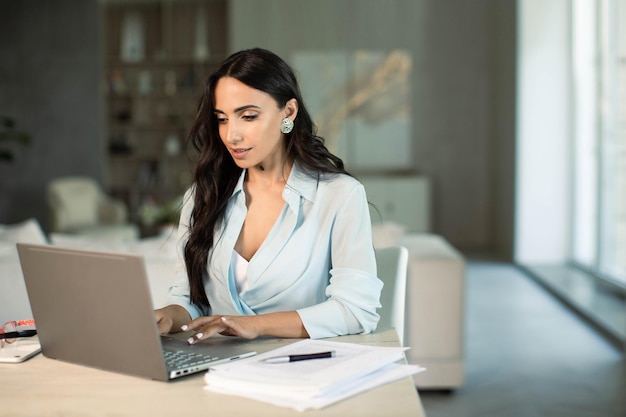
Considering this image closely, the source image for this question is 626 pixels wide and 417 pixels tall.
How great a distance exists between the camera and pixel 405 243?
4.03m

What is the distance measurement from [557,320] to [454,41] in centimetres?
481

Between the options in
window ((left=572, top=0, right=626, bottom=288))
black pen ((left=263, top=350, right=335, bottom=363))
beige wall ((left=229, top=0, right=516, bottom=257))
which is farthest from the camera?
beige wall ((left=229, top=0, right=516, bottom=257))

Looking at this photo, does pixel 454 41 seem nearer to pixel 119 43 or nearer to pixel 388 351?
pixel 119 43

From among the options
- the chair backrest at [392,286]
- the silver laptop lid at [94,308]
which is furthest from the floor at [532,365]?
the silver laptop lid at [94,308]

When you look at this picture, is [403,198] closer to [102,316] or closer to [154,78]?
[154,78]

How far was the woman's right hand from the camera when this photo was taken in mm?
1657

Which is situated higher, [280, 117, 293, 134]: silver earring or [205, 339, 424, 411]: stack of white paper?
[280, 117, 293, 134]: silver earring

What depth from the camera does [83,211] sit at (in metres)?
8.20

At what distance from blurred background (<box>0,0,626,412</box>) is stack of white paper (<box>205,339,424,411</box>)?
22.3ft

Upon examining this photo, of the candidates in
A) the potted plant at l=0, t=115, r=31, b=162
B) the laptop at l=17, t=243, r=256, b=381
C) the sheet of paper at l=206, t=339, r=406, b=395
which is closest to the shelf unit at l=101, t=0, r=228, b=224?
the potted plant at l=0, t=115, r=31, b=162

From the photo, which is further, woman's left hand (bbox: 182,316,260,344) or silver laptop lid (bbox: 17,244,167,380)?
woman's left hand (bbox: 182,316,260,344)

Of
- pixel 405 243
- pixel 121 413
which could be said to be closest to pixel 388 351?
pixel 121 413

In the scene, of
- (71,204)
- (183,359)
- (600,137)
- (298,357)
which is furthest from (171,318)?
(71,204)

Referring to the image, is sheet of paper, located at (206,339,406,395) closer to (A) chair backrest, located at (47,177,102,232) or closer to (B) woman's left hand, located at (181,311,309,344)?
(B) woman's left hand, located at (181,311,309,344)
